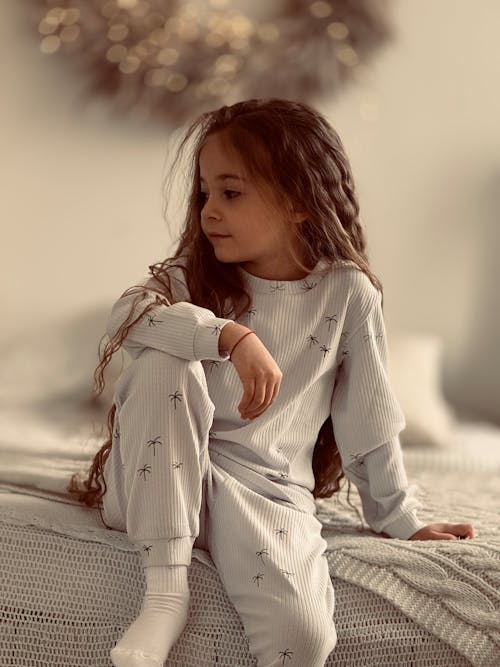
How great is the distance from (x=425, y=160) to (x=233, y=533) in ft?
6.16

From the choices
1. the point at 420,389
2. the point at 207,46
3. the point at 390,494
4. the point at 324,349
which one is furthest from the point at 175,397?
the point at 207,46

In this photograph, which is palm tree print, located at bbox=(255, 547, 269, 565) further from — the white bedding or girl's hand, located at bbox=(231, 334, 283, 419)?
the white bedding

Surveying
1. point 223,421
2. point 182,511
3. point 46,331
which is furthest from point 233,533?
point 46,331

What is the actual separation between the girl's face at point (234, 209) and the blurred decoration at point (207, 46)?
1323mm

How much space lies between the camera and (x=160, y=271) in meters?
1.44

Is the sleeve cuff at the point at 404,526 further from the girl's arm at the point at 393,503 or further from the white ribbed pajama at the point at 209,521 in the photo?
the white ribbed pajama at the point at 209,521

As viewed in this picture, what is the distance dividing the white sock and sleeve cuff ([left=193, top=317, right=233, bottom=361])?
270mm

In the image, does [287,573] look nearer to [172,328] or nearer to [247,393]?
[247,393]

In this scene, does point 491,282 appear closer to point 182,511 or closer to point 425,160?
point 425,160

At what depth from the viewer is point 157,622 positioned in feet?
3.89

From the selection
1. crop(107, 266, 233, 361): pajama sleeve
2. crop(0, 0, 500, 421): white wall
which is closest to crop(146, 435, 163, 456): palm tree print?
crop(107, 266, 233, 361): pajama sleeve

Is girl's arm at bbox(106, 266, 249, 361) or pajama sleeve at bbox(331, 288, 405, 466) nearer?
girl's arm at bbox(106, 266, 249, 361)

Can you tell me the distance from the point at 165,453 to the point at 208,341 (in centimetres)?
15

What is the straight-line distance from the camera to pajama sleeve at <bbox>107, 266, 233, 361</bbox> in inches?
49.8
